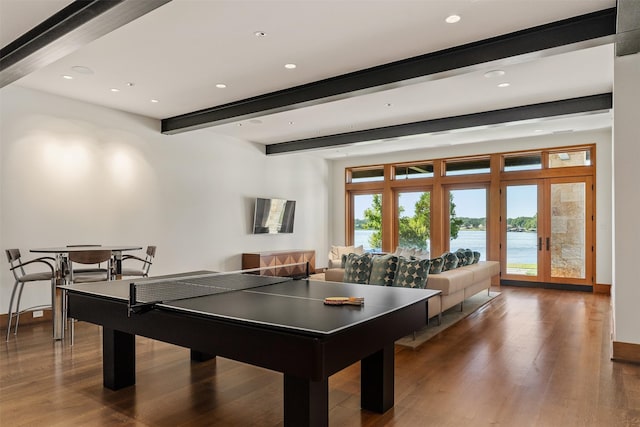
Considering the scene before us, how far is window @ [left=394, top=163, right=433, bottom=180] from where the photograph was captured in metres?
10.3

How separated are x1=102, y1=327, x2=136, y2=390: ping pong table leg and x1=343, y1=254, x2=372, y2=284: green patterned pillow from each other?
2.85 m

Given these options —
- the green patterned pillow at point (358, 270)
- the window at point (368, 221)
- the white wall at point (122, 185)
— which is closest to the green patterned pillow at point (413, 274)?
the green patterned pillow at point (358, 270)

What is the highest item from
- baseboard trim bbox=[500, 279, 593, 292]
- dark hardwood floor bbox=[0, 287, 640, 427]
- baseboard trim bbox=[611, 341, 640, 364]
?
baseboard trim bbox=[611, 341, 640, 364]

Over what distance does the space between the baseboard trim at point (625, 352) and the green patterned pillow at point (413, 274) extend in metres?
1.95

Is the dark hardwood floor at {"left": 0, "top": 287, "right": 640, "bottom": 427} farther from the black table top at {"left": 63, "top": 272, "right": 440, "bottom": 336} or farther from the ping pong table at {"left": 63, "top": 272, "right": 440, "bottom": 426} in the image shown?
the black table top at {"left": 63, "top": 272, "right": 440, "bottom": 336}

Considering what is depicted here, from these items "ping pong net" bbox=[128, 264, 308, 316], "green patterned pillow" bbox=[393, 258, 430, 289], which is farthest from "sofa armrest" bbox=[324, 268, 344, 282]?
"ping pong net" bbox=[128, 264, 308, 316]

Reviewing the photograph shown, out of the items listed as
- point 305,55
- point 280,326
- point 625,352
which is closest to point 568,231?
point 625,352

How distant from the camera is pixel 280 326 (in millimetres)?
2006

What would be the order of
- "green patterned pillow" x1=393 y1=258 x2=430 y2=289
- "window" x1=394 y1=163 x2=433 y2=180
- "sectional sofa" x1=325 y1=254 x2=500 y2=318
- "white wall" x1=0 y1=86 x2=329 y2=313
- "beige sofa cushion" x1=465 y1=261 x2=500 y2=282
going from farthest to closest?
1. "window" x1=394 y1=163 x2=433 y2=180
2. "beige sofa cushion" x1=465 y1=261 x2=500 y2=282
3. "white wall" x1=0 y1=86 x2=329 y2=313
4. "sectional sofa" x1=325 y1=254 x2=500 y2=318
5. "green patterned pillow" x1=393 y1=258 x2=430 y2=289

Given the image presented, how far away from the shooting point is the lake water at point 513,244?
8.95m

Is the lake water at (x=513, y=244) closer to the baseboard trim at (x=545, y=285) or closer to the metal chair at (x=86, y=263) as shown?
the baseboard trim at (x=545, y=285)

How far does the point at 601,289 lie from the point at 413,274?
543 centimetres

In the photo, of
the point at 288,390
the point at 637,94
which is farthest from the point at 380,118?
the point at 288,390

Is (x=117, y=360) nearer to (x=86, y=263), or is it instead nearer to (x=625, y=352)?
(x=86, y=263)
